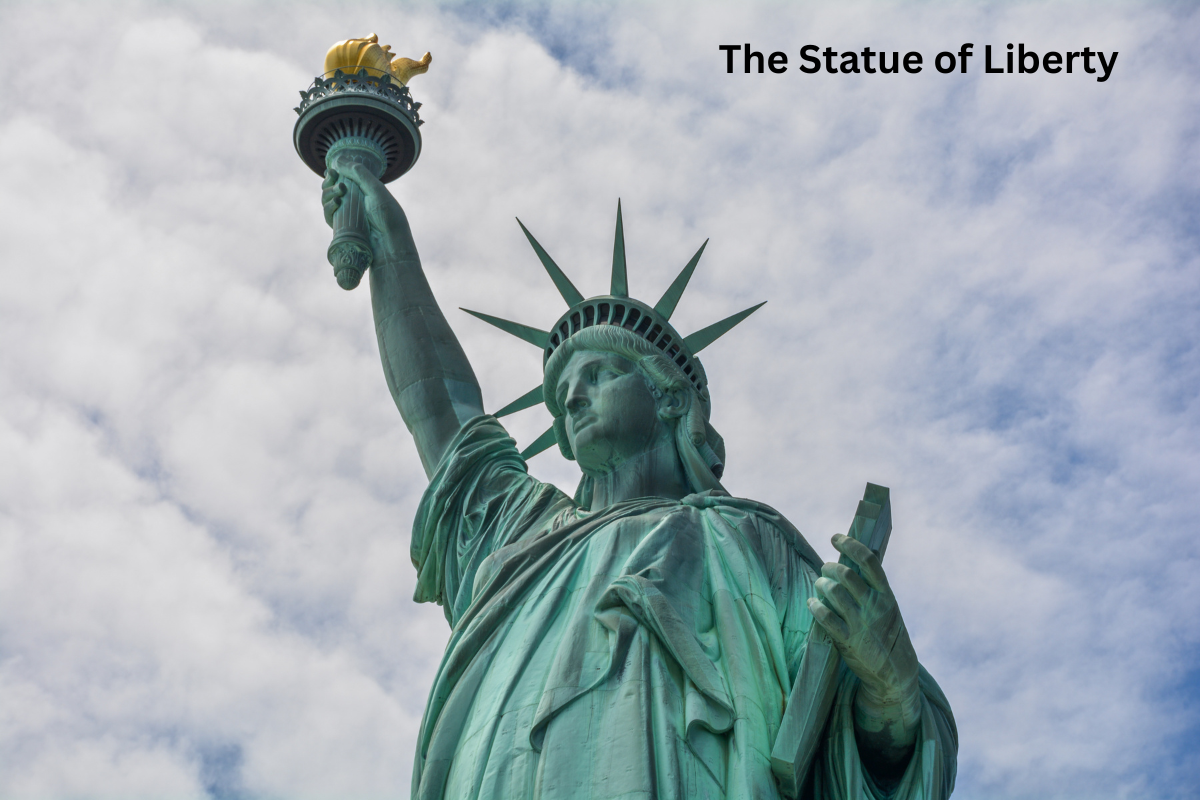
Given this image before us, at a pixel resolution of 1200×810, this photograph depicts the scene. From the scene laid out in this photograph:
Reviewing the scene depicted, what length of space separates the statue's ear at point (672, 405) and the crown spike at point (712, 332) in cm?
87

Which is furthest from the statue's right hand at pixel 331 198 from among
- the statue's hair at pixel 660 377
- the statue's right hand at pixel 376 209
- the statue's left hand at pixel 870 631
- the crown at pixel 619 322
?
the statue's left hand at pixel 870 631

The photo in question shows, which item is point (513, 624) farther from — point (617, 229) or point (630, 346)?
point (617, 229)

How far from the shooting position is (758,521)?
36.3 ft

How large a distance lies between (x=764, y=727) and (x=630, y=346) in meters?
3.57

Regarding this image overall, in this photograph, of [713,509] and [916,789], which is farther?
[713,509]

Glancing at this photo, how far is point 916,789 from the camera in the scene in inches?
375

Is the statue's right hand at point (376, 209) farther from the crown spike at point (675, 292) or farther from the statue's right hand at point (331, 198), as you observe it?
the crown spike at point (675, 292)

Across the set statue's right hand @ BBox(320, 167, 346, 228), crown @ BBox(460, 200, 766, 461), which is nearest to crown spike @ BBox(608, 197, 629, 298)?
crown @ BBox(460, 200, 766, 461)

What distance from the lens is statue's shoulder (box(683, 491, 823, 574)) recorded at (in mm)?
10922

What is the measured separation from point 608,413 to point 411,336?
7.54 feet

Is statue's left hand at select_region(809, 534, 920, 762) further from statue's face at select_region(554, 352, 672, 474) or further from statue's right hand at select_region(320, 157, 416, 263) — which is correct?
statue's right hand at select_region(320, 157, 416, 263)

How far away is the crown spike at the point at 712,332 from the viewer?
12.9 m
